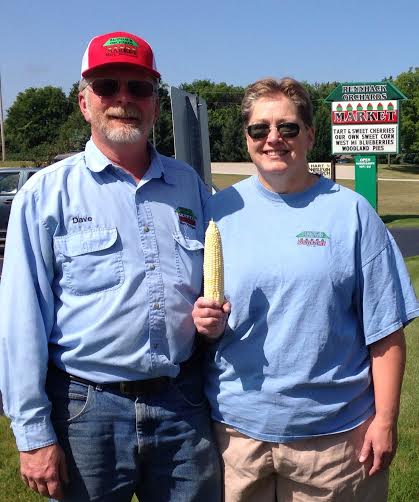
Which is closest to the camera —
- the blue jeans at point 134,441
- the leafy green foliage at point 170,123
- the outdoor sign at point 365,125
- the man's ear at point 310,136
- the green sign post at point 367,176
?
the blue jeans at point 134,441

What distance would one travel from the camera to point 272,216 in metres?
2.59

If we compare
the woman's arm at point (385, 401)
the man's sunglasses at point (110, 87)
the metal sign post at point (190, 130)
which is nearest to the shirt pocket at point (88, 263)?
the man's sunglasses at point (110, 87)

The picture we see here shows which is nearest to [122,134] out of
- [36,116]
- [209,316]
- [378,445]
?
[209,316]

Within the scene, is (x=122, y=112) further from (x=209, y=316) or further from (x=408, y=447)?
(x=408, y=447)

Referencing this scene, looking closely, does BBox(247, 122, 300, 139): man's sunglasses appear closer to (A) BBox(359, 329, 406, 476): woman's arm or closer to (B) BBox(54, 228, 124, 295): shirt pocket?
(B) BBox(54, 228, 124, 295): shirt pocket

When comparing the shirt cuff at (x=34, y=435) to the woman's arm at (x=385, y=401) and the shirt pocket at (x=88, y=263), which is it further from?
the woman's arm at (x=385, y=401)

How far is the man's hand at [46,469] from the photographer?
7.82 ft

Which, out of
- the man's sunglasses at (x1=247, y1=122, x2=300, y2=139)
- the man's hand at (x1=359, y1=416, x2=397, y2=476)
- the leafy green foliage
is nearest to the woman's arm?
the man's hand at (x1=359, y1=416, x2=397, y2=476)

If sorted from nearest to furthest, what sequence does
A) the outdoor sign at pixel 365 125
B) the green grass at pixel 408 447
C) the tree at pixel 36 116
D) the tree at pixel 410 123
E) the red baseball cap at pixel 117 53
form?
the red baseball cap at pixel 117 53 < the green grass at pixel 408 447 < the outdoor sign at pixel 365 125 < the tree at pixel 410 123 < the tree at pixel 36 116

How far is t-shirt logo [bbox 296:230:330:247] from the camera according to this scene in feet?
8.18

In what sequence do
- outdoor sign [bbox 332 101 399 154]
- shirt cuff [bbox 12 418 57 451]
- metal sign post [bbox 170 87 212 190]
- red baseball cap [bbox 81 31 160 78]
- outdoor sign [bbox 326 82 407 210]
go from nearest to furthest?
shirt cuff [bbox 12 418 57 451], red baseball cap [bbox 81 31 160 78], metal sign post [bbox 170 87 212 190], outdoor sign [bbox 326 82 407 210], outdoor sign [bbox 332 101 399 154]

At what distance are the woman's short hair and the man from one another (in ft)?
1.40

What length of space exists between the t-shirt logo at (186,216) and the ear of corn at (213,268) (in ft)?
0.84

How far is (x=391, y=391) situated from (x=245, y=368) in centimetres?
60
